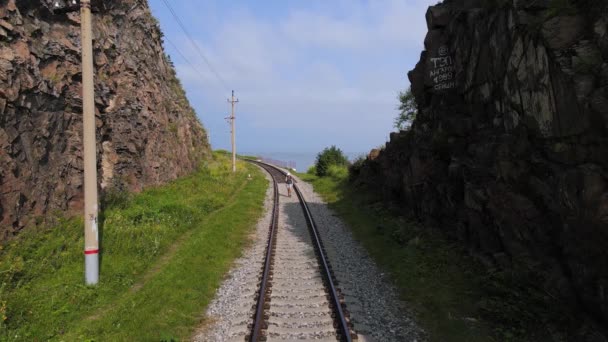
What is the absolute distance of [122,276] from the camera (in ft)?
32.8

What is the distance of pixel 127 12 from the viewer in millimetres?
22406

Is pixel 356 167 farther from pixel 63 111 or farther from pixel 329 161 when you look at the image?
pixel 63 111

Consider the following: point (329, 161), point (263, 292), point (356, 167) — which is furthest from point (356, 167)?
point (263, 292)

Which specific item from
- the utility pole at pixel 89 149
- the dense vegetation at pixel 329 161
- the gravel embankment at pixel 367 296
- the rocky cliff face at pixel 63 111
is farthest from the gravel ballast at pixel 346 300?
the dense vegetation at pixel 329 161

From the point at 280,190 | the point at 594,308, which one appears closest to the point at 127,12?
the point at 280,190

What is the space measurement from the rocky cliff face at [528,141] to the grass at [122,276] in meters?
7.24

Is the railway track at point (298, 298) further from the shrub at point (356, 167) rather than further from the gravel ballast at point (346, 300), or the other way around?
the shrub at point (356, 167)

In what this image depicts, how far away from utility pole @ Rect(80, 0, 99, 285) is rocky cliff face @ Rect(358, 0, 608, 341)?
993 cm

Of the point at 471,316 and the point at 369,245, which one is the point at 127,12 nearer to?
the point at 369,245

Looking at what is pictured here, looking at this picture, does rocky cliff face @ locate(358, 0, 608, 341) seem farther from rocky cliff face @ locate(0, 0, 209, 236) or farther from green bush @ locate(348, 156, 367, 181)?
green bush @ locate(348, 156, 367, 181)

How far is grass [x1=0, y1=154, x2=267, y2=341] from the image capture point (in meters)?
7.29

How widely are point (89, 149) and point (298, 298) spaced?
6.27m

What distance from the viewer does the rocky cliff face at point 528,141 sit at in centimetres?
636

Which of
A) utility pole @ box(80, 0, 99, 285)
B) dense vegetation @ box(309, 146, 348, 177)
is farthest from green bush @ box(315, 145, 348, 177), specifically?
utility pole @ box(80, 0, 99, 285)
